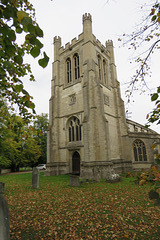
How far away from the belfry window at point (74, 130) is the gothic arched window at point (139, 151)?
8171mm

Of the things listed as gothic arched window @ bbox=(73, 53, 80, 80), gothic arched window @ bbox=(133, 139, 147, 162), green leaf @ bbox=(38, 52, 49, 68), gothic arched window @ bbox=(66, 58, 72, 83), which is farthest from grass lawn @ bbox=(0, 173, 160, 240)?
gothic arched window @ bbox=(66, 58, 72, 83)

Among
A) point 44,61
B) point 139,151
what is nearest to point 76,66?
point 139,151

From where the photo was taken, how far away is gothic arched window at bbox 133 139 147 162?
→ 61.2 ft

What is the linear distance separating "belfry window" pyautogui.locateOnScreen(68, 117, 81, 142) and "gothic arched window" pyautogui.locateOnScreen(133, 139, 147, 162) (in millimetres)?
8171

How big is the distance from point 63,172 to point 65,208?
38.5 ft

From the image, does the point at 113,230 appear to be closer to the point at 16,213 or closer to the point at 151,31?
the point at 16,213

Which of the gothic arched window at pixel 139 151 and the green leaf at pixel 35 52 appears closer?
the green leaf at pixel 35 52

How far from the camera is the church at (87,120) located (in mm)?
14508

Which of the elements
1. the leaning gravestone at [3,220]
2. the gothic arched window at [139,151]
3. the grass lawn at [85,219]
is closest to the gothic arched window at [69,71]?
the gothic arched window at [139,151]

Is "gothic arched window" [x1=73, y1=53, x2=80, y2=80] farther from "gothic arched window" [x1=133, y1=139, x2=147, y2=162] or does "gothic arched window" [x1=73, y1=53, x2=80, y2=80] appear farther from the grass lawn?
the grass lawn

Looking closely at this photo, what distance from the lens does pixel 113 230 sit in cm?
389

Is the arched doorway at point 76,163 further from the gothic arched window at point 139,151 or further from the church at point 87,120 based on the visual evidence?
the gothic arched window at point 139,151

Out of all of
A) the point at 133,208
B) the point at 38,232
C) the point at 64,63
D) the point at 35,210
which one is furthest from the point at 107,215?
the point at 64,63

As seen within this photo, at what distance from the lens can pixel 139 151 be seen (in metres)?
18.9
